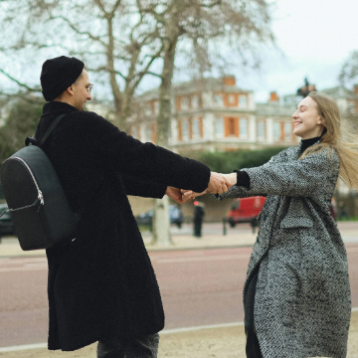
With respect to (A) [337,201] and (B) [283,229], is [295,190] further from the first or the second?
(A) [337,201]

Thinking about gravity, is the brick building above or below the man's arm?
above

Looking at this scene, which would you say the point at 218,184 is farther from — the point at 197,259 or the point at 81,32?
the point at 81,32

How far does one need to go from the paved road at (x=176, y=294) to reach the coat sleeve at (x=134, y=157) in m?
3.70

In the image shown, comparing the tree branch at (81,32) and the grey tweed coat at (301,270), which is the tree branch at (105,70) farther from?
the grey tweed coat at (301,270)

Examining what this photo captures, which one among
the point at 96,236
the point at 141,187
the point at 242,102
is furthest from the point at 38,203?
the point at 242,102

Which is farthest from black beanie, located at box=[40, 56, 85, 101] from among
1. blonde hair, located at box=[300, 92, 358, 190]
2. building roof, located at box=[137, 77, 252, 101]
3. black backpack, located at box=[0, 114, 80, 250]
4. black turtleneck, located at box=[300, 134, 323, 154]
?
building roof, located at box=[137, 77, 252, 101]

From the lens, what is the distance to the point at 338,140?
332 cm

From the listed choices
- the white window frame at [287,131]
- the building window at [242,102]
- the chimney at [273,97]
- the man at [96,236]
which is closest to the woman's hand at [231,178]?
the man at [96,236]

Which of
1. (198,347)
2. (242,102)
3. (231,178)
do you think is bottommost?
(198,347)

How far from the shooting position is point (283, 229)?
10.4 feet

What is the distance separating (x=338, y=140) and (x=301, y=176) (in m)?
0.42

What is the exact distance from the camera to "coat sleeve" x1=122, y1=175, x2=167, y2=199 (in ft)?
9.32

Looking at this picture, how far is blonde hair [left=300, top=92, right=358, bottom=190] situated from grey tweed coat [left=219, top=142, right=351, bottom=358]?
0.30ft

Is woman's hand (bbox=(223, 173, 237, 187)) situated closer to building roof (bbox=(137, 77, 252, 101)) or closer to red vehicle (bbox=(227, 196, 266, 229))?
building roof (bbox=(137, 77, 252, 101))
